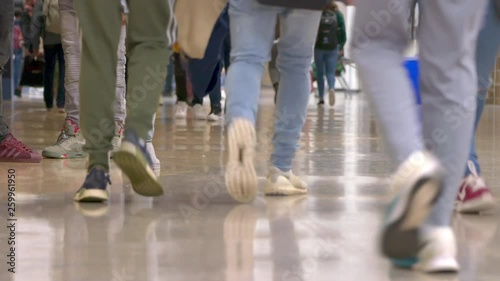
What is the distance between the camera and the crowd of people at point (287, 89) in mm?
2711

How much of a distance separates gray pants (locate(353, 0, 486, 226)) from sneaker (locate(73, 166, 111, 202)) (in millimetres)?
1451

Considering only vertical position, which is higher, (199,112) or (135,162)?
(135,162)

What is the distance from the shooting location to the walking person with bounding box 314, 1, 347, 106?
1695cm

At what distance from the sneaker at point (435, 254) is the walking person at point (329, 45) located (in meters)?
13.9

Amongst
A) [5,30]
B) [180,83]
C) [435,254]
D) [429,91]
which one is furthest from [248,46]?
[180,83]

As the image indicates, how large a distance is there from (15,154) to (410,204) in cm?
346

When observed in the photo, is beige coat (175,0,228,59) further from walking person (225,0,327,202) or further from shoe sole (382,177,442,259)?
shoe sole (382,177,442,259)

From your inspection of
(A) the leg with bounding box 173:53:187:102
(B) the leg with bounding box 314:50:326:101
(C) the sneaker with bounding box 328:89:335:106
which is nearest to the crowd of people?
(A) the leg with bounding box 173:53:187:102

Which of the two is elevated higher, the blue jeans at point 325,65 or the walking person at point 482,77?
the walking person at point 482,77

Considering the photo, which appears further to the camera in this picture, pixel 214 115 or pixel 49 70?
pixel 49 70

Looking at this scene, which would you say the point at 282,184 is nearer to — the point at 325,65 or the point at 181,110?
the point at 181,110

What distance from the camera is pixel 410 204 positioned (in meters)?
2.52

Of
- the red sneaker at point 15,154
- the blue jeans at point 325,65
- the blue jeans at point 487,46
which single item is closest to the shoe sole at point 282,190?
the blue jeans at point 487,46

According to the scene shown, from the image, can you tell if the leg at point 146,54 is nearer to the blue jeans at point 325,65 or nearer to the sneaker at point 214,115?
the sneaker at point 214,115
